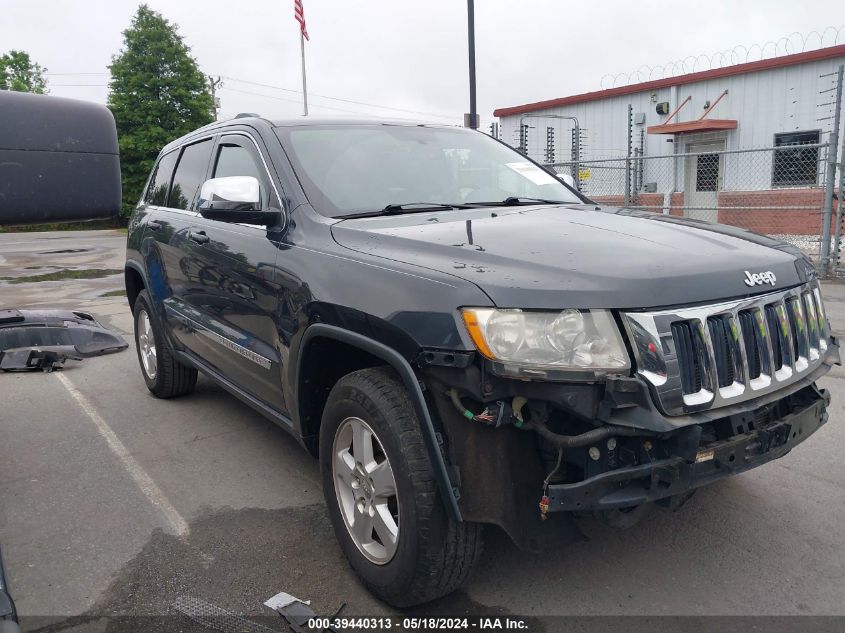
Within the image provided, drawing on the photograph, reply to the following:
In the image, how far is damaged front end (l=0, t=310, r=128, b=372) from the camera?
6652 mm

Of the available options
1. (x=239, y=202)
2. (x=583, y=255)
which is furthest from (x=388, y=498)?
(x=239, y=202)

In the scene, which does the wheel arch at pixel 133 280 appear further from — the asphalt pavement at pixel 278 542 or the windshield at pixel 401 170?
the windshield at pixel 401 170

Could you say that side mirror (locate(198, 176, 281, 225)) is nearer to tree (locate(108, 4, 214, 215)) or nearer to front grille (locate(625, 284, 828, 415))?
front grille (locate(625, 284, 828, 415))

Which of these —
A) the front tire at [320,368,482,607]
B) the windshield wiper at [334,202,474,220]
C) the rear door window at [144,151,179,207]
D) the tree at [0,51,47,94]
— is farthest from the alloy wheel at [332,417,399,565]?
the tree at [0,51,47,94]

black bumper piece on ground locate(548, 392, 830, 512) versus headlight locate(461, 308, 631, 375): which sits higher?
headlight locate(461, 308, 631, 375)

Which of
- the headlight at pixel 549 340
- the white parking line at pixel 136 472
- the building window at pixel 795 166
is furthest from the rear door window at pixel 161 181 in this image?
the building window at pixel 795 166

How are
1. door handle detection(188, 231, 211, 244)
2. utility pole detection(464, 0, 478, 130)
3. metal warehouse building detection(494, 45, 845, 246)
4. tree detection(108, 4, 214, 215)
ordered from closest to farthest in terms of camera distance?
1. door handle detection(188, 231, 211, 244)
2. metal warehouse building detection(494, 45, 845, 246)
3. utility pole detection(464, 0, 478, 130)
4. tree detection(108, 4, 214, 215)

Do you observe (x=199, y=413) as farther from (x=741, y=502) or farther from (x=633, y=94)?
(x=633, y=94)

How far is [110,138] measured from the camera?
200 cm

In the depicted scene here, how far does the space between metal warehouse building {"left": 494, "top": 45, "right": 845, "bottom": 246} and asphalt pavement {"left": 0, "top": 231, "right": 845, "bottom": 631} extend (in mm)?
10297

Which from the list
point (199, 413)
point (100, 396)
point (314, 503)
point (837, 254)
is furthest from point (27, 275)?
point (837, 254)

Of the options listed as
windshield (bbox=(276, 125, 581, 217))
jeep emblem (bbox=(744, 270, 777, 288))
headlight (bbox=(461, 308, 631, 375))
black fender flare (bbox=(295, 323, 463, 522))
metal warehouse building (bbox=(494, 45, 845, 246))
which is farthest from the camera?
metal warehouse building (bbox=(494, 45, 845, 246))

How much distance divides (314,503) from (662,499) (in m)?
1.86

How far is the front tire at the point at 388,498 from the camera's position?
7.89ft
